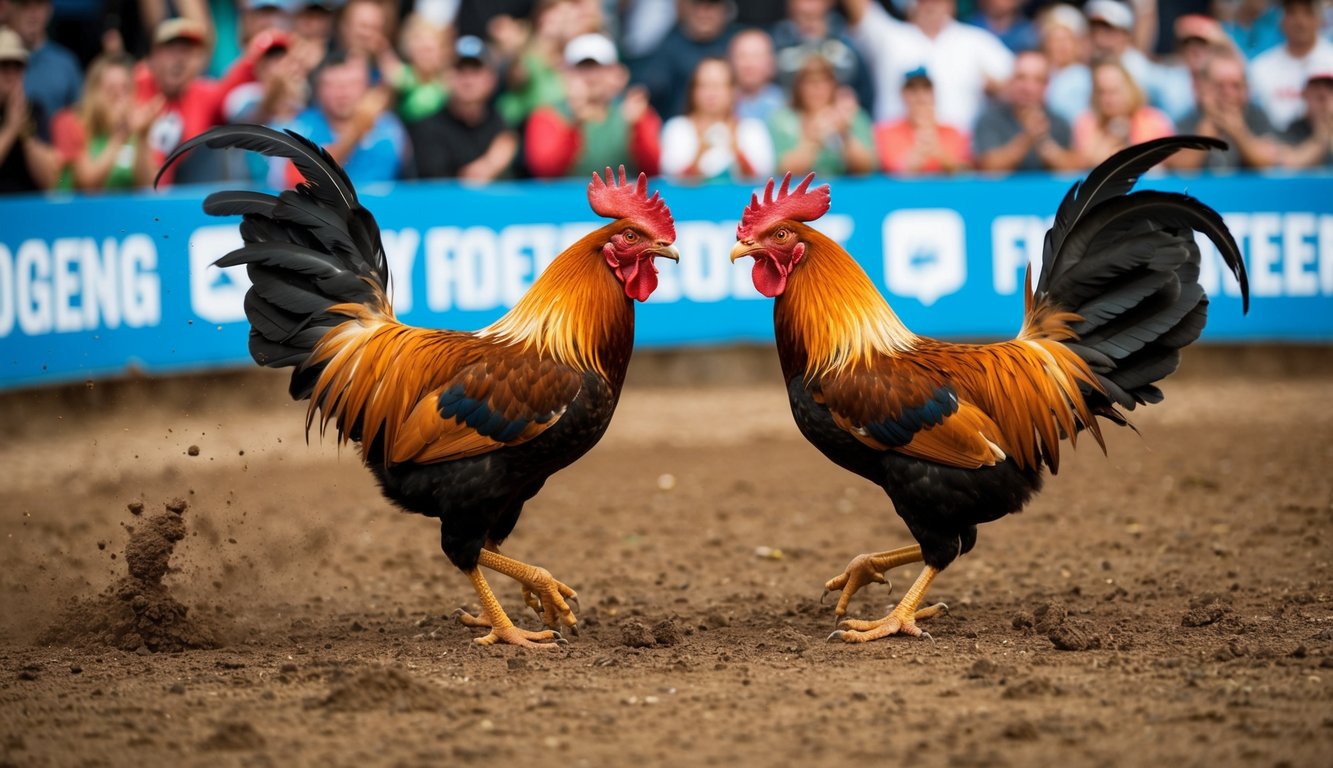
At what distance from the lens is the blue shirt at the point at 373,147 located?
12.3 meters

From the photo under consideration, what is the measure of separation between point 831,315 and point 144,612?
125 inches

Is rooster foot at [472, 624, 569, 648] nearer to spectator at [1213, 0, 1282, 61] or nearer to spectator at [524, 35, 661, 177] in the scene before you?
spectator at [524, 35, 661, 177]

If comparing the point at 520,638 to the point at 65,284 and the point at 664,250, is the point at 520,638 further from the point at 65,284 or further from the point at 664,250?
the point at 65,284

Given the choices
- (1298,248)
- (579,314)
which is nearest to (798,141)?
(1298,248)

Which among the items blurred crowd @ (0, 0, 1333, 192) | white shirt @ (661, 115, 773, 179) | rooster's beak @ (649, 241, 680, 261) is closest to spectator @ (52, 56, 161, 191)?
blurred crowd @ (0, 0, 1333, 192)

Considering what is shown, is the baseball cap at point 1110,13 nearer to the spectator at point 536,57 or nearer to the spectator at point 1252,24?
the spectator at point 1252,24

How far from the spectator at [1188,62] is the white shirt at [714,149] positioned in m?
3.92

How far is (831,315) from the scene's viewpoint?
21.3 feet

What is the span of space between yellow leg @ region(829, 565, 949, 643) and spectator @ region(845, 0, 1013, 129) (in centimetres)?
788

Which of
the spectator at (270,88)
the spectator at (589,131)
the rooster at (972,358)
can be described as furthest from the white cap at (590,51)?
the rooster at (972,358)

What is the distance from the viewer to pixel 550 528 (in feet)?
30.2

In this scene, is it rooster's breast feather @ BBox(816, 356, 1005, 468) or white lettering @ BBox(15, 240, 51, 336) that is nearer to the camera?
rooster's breast feather @ BBox(816, 356, 1005, 468)

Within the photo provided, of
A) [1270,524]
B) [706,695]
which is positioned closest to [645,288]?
[706,695]

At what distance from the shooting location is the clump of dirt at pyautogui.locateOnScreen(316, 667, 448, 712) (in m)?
5.39
